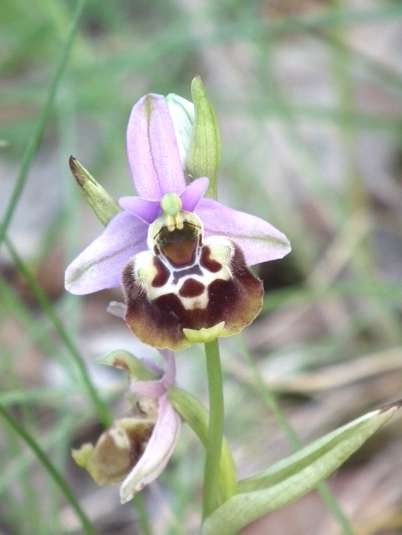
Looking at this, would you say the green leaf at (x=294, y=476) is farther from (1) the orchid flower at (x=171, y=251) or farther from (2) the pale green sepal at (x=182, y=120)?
(2) the pale green sepal at (x=182, y=120)

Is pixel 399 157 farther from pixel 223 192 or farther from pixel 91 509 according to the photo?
pixel 91 509

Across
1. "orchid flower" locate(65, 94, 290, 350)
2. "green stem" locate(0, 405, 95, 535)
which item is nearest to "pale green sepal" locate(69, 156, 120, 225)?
"orchid flower" locate(65, 94, 290, 350)

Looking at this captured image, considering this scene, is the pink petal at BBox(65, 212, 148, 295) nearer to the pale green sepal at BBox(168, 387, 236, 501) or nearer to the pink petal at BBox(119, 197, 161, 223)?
the pink petal at BBox(119, 197, 161, 223)

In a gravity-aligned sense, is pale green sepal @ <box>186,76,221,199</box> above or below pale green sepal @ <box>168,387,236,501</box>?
above

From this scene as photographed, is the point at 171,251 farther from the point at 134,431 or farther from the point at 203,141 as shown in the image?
the point at 134,431

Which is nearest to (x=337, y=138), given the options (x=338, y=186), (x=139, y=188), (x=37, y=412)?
(x=338, y=186)

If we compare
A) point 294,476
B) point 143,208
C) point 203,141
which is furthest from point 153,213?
point 294,476

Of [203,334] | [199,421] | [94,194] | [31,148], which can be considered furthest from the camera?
[31,148]
